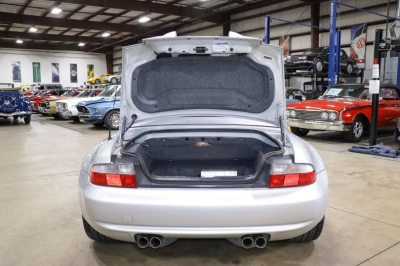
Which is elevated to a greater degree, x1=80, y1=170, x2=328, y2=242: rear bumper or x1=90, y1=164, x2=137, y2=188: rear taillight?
x1=90, y1=164, x2=137, y2=188: rear taillight

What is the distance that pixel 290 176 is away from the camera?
201 cm

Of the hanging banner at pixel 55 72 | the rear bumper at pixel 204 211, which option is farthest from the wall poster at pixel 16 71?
the rear bumper at pixel 204 211

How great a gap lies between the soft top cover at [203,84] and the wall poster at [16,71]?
32.1 metres

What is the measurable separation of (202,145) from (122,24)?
22.0m

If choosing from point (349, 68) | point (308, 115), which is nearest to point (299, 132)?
point (308, 115)

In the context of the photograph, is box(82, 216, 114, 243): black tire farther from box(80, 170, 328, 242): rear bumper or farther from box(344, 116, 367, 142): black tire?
box(344, 116, 367, 142): black tire

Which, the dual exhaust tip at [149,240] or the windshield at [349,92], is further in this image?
the windshield at [349,92]

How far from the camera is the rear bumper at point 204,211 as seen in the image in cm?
191

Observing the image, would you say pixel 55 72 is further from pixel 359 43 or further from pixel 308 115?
pixel 308 115

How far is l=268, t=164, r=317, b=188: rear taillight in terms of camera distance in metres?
2.00

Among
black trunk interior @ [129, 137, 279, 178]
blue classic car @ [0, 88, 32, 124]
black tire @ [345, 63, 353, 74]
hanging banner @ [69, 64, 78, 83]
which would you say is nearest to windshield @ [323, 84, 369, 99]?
black trunk interior @ [129, 137, 279, 178]

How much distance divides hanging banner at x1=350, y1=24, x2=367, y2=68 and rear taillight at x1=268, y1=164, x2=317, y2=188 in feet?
50.0

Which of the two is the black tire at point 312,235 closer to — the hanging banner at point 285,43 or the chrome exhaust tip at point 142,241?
the chrome exhaust tip at point 142,241

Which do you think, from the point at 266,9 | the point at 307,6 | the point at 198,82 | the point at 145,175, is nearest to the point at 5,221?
the point at 145,175
